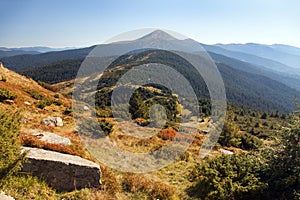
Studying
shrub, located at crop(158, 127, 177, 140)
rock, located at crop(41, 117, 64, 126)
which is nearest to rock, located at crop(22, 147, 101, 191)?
rock, located at crop(41, 117, 64, 126)

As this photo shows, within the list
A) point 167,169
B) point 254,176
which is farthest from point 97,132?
point 254,176

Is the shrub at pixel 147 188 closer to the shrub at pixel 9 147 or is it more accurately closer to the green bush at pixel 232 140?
the shrub at pixel 9 147

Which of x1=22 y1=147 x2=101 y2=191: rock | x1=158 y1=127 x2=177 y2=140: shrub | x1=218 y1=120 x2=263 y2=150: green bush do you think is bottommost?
x1=218 y1=120 x2=263 y2=150: green bush

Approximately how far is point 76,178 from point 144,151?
7022mm

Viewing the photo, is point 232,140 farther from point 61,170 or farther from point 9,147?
point 9,147

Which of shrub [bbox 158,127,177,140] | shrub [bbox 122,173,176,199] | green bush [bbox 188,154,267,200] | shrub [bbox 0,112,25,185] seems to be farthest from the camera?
shrub [bbox 158,127,177,140]

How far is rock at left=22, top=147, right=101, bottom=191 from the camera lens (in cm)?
802

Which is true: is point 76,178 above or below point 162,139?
above

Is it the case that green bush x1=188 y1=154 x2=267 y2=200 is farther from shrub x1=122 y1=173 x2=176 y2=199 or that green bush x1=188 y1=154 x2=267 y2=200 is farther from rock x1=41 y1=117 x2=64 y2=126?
rock x1=41 y1=117 x2=64 y2=126

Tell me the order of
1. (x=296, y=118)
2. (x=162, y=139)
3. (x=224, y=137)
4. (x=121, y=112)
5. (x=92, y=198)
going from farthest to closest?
(x=121, y=112), (x=224, y=137), (x=162, y=139), (x=296, y=118), (x=92, y=198)

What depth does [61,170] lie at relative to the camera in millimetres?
8234

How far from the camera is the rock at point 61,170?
8.02m

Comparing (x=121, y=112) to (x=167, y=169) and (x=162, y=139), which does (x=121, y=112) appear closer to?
(x=162, y=139)

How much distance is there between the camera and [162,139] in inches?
750
